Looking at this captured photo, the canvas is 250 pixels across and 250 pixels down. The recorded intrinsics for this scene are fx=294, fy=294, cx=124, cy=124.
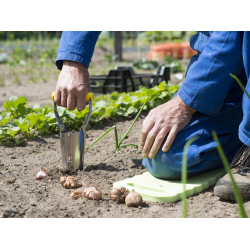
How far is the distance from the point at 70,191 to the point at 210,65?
98 centimetres

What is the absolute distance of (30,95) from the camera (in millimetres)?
4035

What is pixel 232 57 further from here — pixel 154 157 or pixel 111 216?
pixel 111 216

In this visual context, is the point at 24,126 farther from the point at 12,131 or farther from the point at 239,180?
the point at 239,180

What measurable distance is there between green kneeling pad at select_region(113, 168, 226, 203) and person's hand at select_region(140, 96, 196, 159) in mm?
144

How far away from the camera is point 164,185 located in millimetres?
1576

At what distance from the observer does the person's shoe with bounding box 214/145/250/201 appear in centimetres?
137

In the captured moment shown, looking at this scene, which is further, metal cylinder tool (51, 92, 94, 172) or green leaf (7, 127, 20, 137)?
green leaf (7, 127, 20, 137)

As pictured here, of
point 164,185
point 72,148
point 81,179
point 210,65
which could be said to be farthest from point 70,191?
point 210,65

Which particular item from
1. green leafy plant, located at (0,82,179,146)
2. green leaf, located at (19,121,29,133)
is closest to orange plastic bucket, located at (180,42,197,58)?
green leafy plant, located at (0,82,179,146)

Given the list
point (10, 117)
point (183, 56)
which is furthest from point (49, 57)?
point (10, 117)

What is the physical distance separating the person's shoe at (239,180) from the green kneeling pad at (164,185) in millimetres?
135

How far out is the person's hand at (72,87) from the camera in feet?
5.13

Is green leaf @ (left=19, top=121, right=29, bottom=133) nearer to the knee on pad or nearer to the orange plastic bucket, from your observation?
the knee on pad
